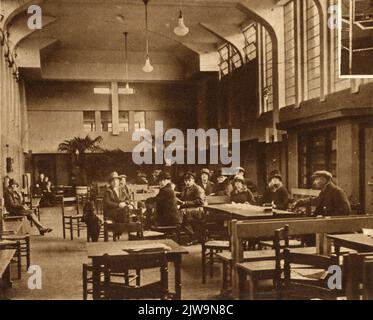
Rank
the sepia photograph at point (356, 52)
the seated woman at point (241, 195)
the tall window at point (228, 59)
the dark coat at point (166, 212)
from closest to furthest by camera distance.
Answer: the sepia photograph at point (356, 52) < the dark coat at point (166, 212) < the seated woman at point (241, 195) < the tall window at point (228, 59)

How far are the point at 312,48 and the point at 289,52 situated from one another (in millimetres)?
1306

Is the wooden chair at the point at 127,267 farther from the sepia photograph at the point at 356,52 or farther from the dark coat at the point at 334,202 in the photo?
the dark coat at the point at 334,202

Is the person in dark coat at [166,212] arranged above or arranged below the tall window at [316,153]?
below

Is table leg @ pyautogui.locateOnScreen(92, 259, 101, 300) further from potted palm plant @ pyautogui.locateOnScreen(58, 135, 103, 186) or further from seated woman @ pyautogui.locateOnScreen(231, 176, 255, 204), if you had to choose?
potted palm plant @ pyautogui.locateOnScreen(58, 135, 103, 186)

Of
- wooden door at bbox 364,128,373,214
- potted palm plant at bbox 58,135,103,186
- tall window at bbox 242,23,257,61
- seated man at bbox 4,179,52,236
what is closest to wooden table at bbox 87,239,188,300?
wooden door at bbox 364,128,373,214

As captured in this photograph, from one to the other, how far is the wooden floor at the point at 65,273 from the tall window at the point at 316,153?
3356 mm

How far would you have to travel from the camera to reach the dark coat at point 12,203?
10.1m

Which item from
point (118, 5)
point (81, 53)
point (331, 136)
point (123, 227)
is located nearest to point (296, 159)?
point (331, 136)

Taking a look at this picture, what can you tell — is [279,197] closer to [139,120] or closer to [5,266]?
[5,266]

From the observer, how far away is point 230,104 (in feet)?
56.3

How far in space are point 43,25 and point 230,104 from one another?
6.16 metres

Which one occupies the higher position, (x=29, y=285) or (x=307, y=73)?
(x=307, y=73)

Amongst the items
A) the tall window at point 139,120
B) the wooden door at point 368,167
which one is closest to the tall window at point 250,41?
the wooden door at point 368,167

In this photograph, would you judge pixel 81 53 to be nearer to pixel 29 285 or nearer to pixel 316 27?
pixel 316 27
